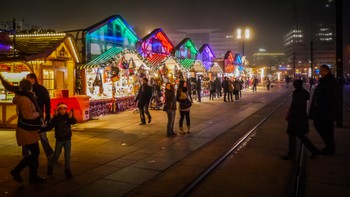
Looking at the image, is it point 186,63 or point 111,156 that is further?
point 186,63

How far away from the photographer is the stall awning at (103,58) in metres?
15.7

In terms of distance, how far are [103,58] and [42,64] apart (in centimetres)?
327

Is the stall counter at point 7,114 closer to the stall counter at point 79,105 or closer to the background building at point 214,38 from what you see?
the stall counter at point 79,105

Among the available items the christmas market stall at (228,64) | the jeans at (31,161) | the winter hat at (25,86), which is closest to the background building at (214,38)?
the christmas market stall at (228,64)

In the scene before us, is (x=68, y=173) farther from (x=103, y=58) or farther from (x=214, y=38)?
(x=214, y=38)

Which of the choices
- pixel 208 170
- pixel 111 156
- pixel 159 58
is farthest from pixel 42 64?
pixel 159 58

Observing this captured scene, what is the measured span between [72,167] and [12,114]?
6.58 metres

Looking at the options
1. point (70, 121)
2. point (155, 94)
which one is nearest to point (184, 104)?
point (70, 121)

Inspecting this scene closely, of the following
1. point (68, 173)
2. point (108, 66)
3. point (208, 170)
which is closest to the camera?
point (68, 173)

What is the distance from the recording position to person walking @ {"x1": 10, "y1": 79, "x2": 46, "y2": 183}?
6.09 metres

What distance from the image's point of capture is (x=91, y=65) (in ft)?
51.1

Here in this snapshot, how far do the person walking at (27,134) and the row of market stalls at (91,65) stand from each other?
6530 millimetres

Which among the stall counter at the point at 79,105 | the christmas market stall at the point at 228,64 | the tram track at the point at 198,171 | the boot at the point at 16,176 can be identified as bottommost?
the tram track at the point at 198,171

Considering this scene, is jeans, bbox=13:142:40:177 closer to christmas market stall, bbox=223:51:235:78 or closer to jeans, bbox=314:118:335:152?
jeans, bbox=314:118:335:152
